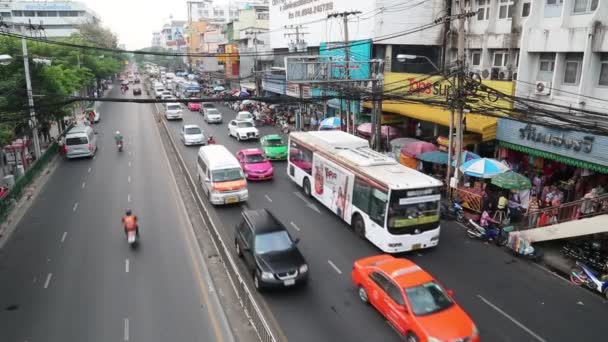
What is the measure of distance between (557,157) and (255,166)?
50.1ft

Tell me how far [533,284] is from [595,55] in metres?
11.3

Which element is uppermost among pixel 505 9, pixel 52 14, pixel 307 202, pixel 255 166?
pixel 52 14

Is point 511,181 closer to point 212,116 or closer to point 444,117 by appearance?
point 444,117

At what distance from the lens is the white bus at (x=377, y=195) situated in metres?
15.5

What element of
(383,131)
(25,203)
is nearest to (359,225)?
(383,131)

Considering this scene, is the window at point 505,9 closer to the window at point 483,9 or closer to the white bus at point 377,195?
the window at point 483,9

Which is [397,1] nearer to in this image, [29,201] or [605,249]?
[605,249]

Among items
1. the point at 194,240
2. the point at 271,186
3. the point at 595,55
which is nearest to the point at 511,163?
the point at 595,55

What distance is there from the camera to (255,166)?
25.9 meters

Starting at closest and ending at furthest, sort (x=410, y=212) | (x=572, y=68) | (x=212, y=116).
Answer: (x=410, y=212), (x=572, y=68), (x=212, y=116)

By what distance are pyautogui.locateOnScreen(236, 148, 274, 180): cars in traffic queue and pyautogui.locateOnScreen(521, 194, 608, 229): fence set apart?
13583mm

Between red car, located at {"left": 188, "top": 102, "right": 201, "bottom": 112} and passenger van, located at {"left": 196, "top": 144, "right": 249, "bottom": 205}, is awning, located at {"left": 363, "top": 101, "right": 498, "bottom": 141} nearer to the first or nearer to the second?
passenger van, located at {"left": 196, "top": 144, "right": 249, "bottom": 205}

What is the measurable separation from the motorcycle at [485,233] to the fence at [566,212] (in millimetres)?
1271

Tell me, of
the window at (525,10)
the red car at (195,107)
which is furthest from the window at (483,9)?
the red car at (195,107)
